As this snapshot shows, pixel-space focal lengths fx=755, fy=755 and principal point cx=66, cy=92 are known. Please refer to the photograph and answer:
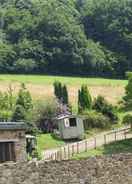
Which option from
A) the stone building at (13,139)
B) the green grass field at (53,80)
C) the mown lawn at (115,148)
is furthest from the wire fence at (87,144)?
the green grass field at (53,80)

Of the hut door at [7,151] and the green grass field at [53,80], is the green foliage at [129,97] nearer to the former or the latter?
the hut door at [7,151]

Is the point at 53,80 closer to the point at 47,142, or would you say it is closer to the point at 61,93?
the point at 61,93

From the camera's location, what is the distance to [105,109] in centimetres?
6556

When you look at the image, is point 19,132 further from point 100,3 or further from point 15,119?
point 100,3

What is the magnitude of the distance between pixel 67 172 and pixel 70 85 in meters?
69.5

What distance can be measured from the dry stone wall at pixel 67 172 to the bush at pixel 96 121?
40.7 meters

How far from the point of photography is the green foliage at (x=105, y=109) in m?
64.7

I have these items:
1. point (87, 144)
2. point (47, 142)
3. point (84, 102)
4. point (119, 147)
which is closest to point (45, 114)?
point (84, 102)

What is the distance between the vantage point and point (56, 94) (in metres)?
75.9

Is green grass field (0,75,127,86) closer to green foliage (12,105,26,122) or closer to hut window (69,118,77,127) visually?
green foliage (12,105,26,122)

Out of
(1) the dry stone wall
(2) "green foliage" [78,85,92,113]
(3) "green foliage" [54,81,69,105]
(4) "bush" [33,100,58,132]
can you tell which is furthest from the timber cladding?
(3) "green foliage" [54,81,69,105]

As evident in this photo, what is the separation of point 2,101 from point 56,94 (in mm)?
7478

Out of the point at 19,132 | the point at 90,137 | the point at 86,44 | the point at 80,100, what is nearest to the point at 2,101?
the point at 80,100

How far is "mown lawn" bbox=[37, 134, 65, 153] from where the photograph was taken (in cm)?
5203
